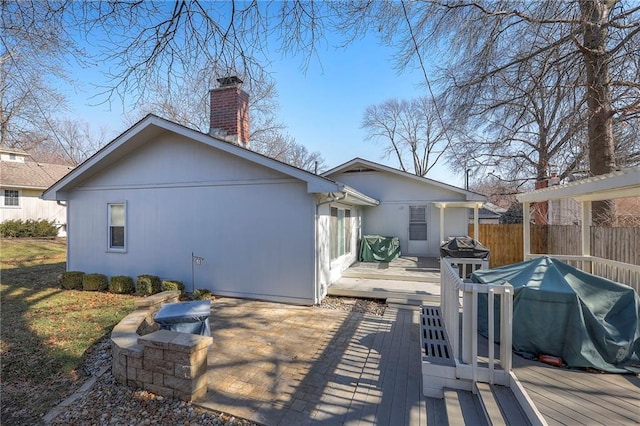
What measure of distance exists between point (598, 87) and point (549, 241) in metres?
6.27

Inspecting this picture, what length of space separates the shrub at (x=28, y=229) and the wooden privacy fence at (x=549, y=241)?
22.6 metres

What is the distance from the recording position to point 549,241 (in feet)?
36.1

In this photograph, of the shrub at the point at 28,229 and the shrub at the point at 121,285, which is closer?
the shrub at the point at 121,285

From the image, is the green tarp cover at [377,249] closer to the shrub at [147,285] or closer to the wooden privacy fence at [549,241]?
the wooden privacy fence at [549,241]

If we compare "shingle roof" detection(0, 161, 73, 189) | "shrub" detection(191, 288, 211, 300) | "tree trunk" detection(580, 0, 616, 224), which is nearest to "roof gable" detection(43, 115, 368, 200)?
"shrub" detection(191, 288, 211, 300)

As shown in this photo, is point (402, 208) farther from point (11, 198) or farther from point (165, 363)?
point (11, 198)

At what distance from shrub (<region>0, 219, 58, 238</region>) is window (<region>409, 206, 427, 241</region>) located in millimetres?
20127

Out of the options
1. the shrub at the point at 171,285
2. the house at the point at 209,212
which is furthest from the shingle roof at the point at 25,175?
the shrub at the point at 171,285

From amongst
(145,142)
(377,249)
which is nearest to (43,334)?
(145,142)

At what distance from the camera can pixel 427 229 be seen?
39.7ft

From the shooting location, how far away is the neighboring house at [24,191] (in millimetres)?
17409

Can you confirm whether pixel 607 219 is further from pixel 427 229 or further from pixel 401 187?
pixel 401 187

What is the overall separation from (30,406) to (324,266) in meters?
5.02

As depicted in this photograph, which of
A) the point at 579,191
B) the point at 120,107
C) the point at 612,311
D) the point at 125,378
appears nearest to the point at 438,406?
the point at 612,311
